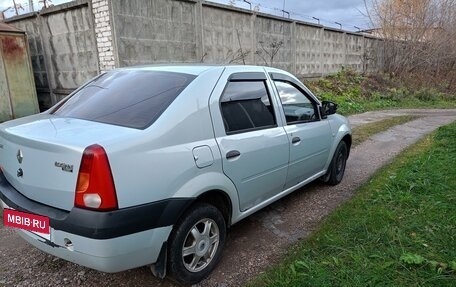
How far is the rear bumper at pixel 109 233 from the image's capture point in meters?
1.99

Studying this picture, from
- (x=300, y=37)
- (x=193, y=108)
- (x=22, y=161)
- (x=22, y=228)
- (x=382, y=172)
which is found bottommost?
(x=382, y=172)

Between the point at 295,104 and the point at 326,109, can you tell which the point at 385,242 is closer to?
the point at 295,104

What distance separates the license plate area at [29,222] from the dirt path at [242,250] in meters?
0.61

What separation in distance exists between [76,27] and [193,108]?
5841mm

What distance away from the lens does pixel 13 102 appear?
756cm

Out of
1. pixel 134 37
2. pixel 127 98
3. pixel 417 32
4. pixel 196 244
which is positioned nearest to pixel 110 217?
pixel 196 244

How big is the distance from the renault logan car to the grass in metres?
0.64

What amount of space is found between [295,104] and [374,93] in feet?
40.9

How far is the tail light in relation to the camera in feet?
6.44

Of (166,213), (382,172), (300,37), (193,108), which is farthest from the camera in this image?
(300,37)

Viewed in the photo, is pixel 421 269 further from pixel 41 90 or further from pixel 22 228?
pixel 41 90

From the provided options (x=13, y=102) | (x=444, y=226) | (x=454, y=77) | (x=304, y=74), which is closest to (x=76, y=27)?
(x=13, y=102)

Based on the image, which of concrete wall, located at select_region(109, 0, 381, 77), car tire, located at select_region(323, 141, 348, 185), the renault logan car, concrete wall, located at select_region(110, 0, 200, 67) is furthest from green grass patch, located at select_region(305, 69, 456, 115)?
the renault logan car

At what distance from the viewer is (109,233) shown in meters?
1.99
